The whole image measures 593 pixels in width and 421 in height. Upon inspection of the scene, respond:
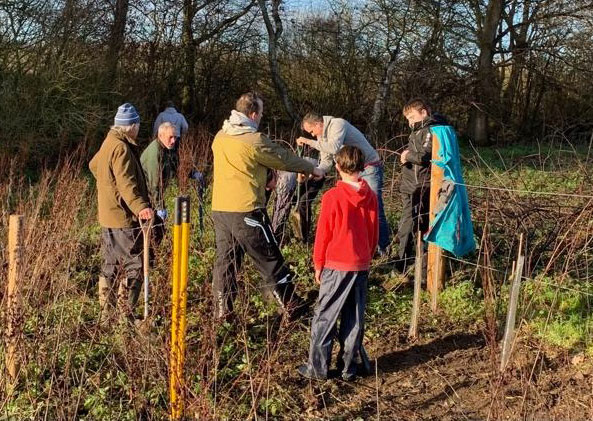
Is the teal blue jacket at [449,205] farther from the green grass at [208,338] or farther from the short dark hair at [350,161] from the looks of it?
the short dark hair at [350,161]

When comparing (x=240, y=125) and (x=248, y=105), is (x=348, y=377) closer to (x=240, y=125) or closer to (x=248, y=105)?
(x=240, y=125)

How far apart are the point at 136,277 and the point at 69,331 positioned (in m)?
0.90

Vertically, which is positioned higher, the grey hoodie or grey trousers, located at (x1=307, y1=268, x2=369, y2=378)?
the grey hoodie

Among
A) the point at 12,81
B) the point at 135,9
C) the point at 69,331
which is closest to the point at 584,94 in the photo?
the point at 135,9

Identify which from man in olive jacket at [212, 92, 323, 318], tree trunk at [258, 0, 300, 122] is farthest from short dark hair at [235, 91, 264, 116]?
tree trunk at [258, 0, 300, 122]

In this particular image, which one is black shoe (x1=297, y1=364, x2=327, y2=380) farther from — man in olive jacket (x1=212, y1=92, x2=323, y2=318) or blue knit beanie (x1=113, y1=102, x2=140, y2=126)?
blue knit beanie (x1=113, y1=102, x2=140, y2=126)

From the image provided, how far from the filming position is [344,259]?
3697mm

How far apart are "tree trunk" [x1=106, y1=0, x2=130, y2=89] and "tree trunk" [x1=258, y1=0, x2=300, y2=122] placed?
3295 mm

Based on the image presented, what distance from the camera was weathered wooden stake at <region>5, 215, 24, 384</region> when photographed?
11.1 feet

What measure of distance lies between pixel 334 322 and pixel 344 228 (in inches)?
22.4

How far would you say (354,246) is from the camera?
145 inches

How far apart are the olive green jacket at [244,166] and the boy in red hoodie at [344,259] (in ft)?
2.43

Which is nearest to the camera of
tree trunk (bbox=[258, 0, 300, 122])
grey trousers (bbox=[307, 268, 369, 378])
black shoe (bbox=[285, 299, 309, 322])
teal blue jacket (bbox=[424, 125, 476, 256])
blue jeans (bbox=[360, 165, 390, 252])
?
grey trousers (bbox=[307, 268, 369, 378])

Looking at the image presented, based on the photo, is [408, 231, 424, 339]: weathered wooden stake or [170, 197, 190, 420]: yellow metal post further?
[408, 231, 424, 339]: weathered wooden stake
